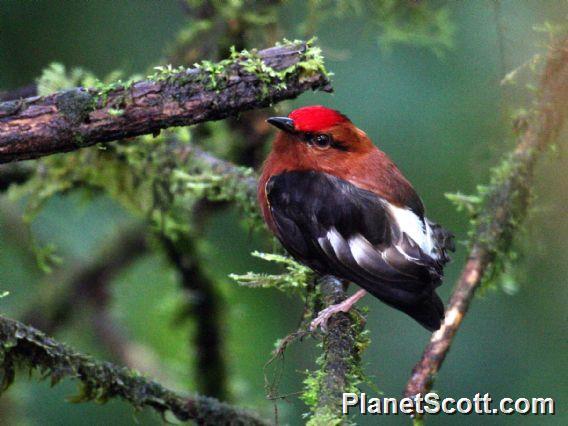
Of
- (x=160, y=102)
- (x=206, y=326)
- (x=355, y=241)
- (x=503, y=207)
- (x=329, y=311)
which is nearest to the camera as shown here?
(x=160, y=102)

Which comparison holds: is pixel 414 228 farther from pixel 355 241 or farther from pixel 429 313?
pixel 429 313

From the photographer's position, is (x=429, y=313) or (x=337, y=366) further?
(x=429, y=313)

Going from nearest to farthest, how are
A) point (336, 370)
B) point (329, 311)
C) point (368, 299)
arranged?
point (336, 370)
point (329, 311)
point (368, 299)

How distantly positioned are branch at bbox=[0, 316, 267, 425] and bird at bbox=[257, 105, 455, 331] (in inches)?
19.6

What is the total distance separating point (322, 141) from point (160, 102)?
101 centimetres

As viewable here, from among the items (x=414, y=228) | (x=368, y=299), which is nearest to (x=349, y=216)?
(x=414, y=228)

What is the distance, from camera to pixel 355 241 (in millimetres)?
3260

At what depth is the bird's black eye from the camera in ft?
11.7

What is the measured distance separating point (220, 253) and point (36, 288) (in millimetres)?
1318

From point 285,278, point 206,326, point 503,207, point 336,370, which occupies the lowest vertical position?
point 336,370

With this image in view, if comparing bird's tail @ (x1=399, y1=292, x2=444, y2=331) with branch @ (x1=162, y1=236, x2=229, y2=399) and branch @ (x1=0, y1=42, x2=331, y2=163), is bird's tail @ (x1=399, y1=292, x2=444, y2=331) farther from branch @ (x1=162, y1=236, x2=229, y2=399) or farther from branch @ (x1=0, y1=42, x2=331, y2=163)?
branch @ (x1=162, y1=236, x2=229, y2=399)

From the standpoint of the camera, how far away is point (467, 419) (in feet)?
18.4

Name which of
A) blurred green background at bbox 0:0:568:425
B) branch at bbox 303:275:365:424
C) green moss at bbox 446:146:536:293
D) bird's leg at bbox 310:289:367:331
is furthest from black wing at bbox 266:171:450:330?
blurred green background at bbox 0:0:568:425

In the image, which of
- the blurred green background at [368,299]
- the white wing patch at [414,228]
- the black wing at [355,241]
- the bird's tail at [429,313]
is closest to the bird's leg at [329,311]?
the black wing at [355,241]
